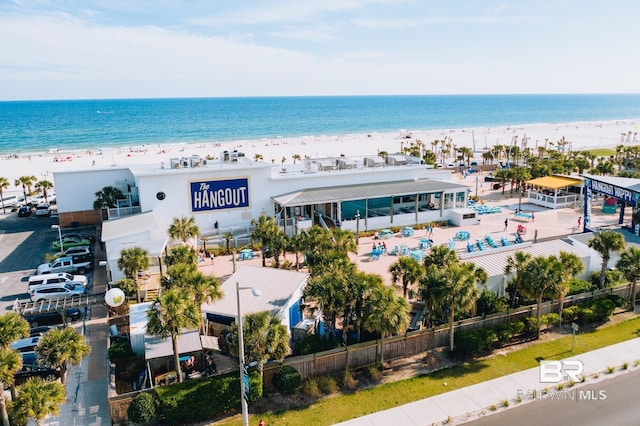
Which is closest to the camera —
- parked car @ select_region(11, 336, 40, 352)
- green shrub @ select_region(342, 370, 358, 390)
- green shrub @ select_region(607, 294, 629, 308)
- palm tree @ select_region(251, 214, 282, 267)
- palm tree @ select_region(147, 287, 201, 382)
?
palm tree @ select_region(147, 287, 201, 382)

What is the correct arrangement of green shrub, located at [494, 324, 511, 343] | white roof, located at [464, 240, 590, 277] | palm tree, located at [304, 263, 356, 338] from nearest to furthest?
palm tree, located at [304, 263, 356, 338] < green shrub, located at [494, 324, 511, 343] < white roof, located at [464, 240, 590, 277]

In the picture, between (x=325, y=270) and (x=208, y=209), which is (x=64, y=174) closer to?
(x=208, y=209)

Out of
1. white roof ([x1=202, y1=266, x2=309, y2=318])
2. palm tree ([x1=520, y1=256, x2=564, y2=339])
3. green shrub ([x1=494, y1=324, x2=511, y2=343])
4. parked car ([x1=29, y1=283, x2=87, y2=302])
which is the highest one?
palm tree ([x1=520, y1=256, x2=564, y2=339])

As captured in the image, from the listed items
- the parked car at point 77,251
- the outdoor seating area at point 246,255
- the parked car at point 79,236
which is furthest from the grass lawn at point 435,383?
the parked car at point 79,236

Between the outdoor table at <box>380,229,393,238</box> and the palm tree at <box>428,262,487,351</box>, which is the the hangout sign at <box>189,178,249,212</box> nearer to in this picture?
the outdoor table at <box>380,229,393,238</box>

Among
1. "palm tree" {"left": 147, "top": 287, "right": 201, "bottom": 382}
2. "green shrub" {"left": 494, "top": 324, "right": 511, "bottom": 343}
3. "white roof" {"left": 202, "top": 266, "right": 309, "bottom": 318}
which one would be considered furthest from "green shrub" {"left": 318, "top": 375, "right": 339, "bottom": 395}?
"green shrub" {"left": 494, "top": 324, "right": 511, "bottom": 343}

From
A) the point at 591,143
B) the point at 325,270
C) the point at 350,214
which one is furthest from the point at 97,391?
the point at 591,143
